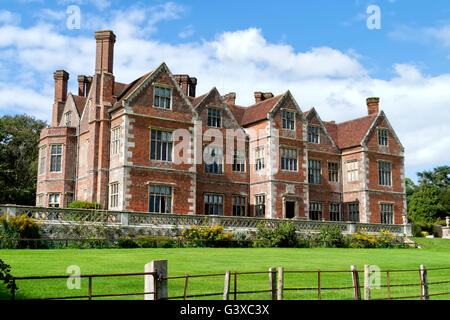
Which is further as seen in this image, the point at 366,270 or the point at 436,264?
the point at 436,264

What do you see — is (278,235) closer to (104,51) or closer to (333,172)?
(333,172)

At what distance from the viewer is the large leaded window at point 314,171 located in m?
38.7

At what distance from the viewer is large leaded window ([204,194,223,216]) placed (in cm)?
3334

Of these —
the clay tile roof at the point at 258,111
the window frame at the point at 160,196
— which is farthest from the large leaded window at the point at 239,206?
the window frame at the point at 160,196

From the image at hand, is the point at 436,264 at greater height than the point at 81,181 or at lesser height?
lesser

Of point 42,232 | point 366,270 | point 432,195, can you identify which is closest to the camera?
point 366,270

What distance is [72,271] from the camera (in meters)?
13.0

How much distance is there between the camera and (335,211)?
3953 cm

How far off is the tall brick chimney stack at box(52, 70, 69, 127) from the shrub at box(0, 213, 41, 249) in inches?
750

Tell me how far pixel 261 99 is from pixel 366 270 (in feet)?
103

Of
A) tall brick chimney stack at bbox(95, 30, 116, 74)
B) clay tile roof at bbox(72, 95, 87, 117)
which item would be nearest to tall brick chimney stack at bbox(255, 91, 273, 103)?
clay tile roof at bbox(72, 95, 87, 117)

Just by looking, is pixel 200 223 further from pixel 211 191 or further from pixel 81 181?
pixel 81 181
